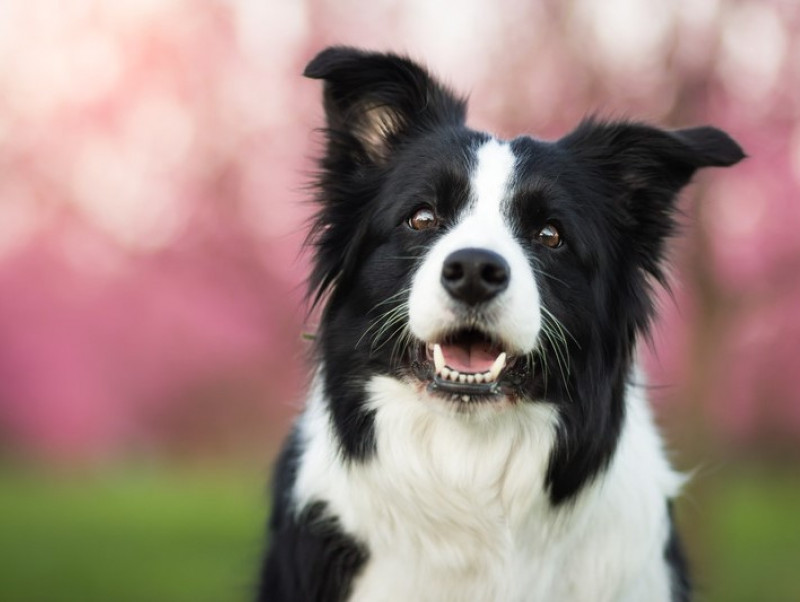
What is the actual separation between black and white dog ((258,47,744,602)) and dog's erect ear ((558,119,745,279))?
31 mm

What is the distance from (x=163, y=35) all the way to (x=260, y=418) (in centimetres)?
1132

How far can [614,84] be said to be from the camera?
845 cm

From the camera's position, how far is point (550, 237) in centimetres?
409

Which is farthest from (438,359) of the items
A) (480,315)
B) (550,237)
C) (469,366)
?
(550,237)

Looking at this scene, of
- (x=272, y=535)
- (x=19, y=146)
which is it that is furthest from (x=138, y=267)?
(x=272, y=535)

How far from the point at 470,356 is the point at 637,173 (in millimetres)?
1291

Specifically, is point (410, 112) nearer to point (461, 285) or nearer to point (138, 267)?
point (461, 285)

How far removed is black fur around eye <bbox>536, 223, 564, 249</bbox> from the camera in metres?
4.06

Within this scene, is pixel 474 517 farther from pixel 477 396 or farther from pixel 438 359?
pixel 438 359

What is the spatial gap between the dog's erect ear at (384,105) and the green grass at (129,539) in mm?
2291

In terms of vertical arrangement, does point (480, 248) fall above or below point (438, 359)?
above

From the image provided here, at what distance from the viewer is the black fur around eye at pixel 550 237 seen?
4059 millimetres

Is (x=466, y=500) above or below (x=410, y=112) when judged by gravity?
below

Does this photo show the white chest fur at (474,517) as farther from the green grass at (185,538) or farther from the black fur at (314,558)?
the green grass at (185,538)
